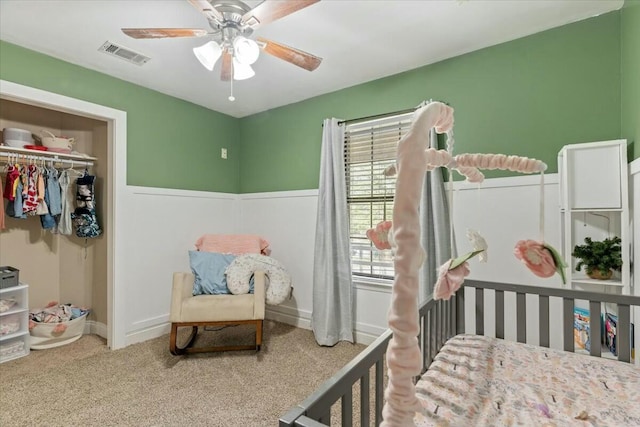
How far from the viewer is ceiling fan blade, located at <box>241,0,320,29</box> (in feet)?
4.34

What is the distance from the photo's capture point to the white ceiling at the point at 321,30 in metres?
1.76

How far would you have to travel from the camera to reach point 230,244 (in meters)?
2.97

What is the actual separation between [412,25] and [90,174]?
9.35 feet

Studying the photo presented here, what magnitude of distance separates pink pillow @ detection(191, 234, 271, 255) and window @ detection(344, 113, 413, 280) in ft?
3.00

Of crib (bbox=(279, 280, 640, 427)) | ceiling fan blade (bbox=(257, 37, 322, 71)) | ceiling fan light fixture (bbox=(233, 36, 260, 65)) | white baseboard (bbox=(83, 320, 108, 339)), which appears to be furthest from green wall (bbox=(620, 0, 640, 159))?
white baseboard (bbox=(83, 320, 108, 339))

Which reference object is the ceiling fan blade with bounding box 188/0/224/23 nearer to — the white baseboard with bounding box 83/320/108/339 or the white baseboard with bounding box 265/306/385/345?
the white baseboard with bounding box 265/306/385/345

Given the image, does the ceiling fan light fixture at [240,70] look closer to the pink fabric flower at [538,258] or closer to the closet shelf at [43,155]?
the pink fabric flower at [538,258]

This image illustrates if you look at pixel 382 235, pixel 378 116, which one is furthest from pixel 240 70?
pixel 382 235

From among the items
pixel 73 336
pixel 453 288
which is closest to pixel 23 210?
pixel 73 336

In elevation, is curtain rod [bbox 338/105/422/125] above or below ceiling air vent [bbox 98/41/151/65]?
below

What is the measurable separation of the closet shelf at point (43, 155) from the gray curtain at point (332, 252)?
6.72 feet

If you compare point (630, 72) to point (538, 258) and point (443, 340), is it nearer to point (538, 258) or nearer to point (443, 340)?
point (538, 258)

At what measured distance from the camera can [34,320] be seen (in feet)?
8.51

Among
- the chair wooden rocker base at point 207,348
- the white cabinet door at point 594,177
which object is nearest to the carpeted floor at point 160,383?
the chair wooden rocker base at point 207,348
